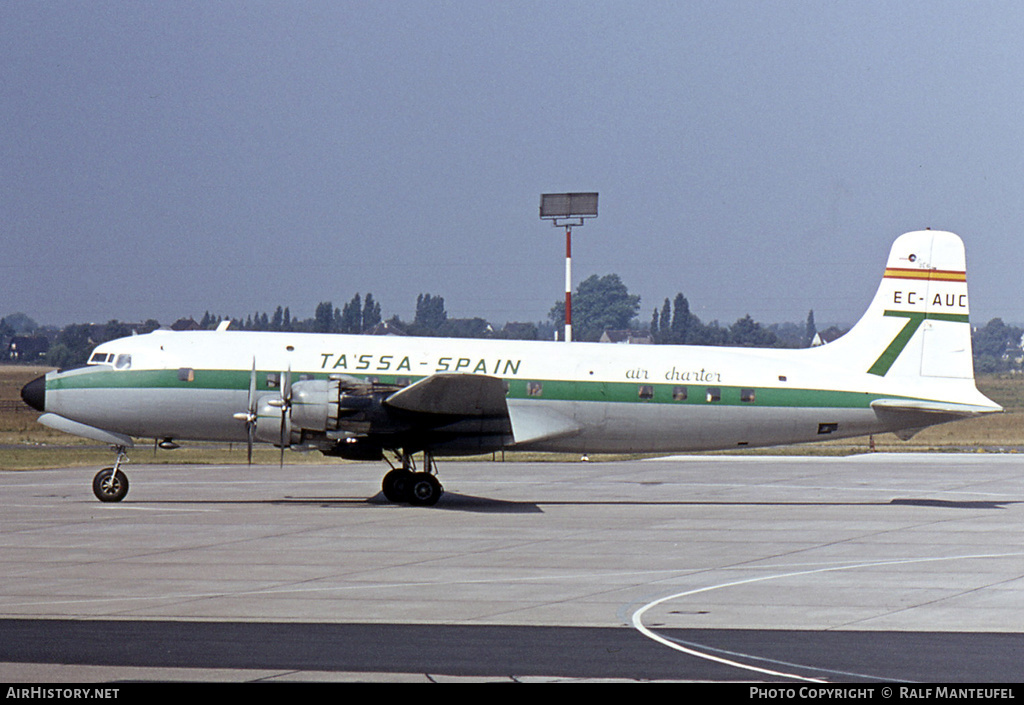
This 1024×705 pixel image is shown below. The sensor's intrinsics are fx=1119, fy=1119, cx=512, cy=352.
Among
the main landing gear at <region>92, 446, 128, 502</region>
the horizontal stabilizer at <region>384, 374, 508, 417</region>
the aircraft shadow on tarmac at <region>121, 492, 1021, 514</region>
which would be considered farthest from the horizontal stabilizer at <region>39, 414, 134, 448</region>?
the horizontal stabilizer at <region>384, 374, 508, 417</region>

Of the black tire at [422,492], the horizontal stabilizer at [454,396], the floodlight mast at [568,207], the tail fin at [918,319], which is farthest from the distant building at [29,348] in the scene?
the tail fin at [918,319]

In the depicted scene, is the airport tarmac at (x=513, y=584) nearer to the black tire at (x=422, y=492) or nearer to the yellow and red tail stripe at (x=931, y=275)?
the black tire at (x=422, y=492)

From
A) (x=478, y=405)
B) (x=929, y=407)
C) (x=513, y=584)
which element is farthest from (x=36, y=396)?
(x=929, y=407)

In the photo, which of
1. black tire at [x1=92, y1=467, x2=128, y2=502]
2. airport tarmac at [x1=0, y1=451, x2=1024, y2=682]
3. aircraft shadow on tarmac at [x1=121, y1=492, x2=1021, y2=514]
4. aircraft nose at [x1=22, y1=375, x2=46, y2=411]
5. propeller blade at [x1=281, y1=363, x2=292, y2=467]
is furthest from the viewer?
aircraft shadow on tarmac at [x1=121, y1=492, x2=1021, y2=514]

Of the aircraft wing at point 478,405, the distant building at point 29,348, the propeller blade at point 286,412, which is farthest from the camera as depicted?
the distant building at point 29,348

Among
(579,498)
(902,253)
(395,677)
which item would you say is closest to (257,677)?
(395,677)

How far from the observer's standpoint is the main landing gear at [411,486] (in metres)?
26.7

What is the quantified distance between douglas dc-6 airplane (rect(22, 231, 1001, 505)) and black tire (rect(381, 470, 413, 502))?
4 centimetres

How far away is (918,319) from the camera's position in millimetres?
28781

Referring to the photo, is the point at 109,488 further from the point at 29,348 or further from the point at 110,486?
the point at 29,348

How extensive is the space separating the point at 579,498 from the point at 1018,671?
19.0 m

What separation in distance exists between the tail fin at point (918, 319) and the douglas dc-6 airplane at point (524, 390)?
1.4 inches

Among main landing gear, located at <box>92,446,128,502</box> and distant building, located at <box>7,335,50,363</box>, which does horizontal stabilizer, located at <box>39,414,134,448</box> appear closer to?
main landing gear, located at <box>92,446,128,502</box>

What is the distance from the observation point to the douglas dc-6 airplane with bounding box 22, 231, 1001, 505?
85.6 feet
